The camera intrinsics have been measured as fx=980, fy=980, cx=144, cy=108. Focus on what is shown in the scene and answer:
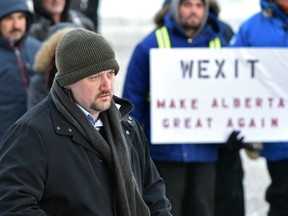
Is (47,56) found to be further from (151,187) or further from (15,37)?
(151,187)

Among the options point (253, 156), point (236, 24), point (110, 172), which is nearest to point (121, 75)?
point (236, 24)

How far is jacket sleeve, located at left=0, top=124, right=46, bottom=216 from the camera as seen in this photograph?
3930mm

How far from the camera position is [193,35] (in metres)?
6.79

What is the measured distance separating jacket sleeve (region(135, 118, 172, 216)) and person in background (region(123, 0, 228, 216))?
210 centimetres

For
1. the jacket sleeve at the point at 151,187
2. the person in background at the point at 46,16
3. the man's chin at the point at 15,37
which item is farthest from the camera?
the person in background at the point at 46,16

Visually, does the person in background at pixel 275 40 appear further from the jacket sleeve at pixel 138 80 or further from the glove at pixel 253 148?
the jacket sleeve at pixel 138 80

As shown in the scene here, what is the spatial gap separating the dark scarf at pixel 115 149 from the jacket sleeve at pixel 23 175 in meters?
0.19

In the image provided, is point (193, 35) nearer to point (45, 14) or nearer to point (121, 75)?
point (45, 14)

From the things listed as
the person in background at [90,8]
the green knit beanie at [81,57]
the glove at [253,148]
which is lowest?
the person in background at [90,8]

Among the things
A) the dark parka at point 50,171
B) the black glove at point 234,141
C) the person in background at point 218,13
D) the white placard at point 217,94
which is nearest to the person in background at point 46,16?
the person in background at point 218,13

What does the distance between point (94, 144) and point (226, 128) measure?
2752mm

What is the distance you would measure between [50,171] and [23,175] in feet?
0.40

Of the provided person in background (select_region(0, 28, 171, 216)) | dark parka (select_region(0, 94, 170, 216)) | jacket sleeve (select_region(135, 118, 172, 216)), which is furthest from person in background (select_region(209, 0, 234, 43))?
dark parka (select_region(0, 94, 170, 216))

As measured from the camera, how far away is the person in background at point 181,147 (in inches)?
261
